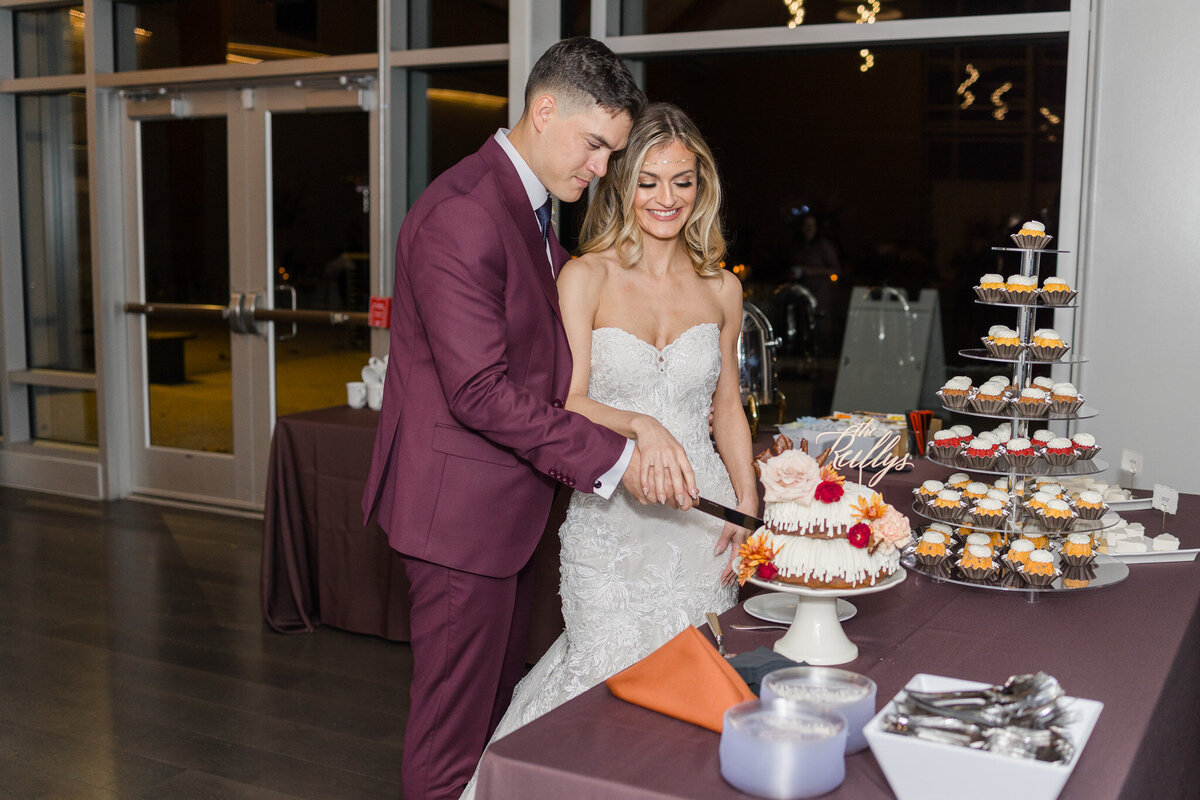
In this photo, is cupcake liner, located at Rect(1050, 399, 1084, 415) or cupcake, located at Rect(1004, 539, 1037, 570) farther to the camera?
cupcake liner, located at Rect(1050, 399, 1084, 415)

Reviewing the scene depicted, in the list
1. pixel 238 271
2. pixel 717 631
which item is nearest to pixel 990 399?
pixel 717 631

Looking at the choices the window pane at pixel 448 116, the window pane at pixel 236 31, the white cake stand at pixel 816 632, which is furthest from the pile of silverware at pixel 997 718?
the window pane at pixel 236 31

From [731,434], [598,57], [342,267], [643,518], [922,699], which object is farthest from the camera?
[342,267]

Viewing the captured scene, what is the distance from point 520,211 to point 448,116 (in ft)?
12.0

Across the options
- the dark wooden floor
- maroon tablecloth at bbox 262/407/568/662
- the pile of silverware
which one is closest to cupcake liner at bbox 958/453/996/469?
the pile of silverware

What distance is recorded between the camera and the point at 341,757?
3016 mm

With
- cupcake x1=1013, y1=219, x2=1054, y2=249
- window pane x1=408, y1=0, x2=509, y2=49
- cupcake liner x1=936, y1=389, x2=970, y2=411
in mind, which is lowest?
cupcake liner x1=936, y1=389, x2=970, y2=411

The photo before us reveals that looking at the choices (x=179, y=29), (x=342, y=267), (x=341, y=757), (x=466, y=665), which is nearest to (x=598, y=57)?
(x=466, y=665)

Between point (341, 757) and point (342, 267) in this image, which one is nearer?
point (341, 757)

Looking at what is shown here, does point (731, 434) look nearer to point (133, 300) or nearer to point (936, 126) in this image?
point (936, 126)

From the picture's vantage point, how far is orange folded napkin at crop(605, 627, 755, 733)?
1.33 metres

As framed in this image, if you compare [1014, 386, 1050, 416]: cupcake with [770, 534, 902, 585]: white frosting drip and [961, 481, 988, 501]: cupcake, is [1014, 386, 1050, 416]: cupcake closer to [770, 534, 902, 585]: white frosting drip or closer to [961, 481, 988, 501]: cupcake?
[961, 481, 988, 501]: cupcake

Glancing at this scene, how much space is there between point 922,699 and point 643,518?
1078 millimetres

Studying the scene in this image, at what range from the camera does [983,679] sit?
1.52 m
